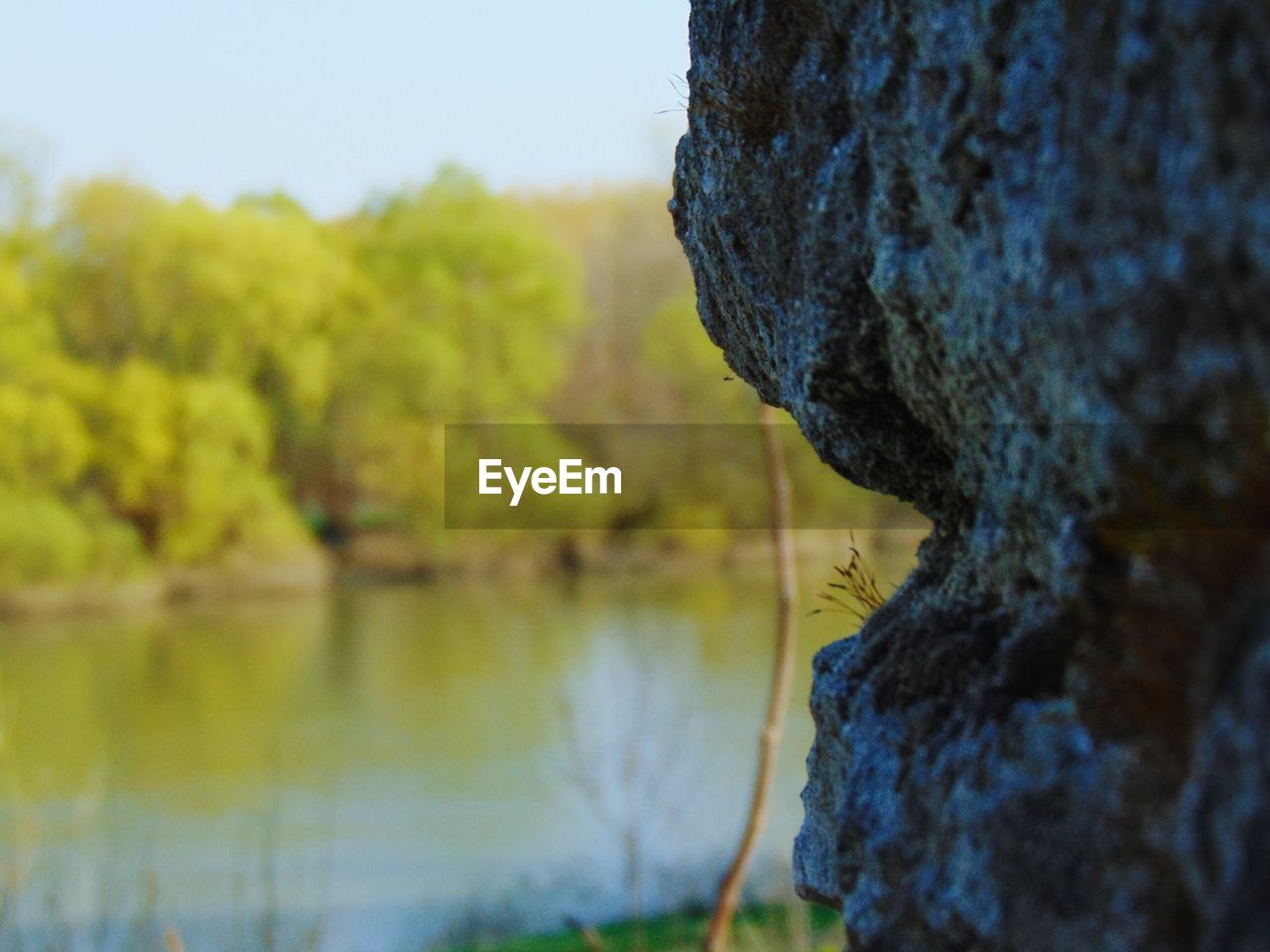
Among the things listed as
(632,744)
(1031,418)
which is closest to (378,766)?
(632,744)

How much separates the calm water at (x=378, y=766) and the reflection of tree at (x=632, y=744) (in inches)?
1.9

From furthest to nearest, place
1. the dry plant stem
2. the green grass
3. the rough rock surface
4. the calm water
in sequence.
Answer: the calm water < the green grass < the dry plant stem < the rough rock surface

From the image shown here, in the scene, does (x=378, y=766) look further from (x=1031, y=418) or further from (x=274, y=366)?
(x=274, y=366)

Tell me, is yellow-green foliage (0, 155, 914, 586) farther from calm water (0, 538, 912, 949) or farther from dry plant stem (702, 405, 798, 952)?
dry plant stem (702, 405, 798, 952)

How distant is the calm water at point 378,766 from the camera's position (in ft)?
32.0

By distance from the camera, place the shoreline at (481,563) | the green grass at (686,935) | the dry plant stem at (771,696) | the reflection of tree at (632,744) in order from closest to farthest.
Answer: the dry plant stem at (771,696) < the green grass at (686,935) < the reflection of tree at (632,744) < the shoreline at (481,563)

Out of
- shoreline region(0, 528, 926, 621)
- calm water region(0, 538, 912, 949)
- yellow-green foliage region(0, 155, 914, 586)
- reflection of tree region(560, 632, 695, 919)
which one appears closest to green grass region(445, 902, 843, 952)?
reflection of tree region(560, 632, 695, 919)

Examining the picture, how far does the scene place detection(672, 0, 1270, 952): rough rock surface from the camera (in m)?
0.94

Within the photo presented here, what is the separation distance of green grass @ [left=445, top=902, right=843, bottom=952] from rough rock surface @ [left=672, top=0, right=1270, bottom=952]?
5.94 m

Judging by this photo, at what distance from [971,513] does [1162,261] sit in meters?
0.48

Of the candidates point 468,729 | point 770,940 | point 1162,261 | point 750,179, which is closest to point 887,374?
point 750,179

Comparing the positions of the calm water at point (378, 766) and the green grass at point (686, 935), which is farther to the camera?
the calm water at point (378, 766)

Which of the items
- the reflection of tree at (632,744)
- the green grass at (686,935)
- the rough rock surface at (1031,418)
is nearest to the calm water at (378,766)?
the reflection of tree at (632,744)

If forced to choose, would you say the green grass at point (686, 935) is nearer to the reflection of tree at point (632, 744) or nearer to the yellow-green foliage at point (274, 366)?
the reflection of tree at point (632, 744)
